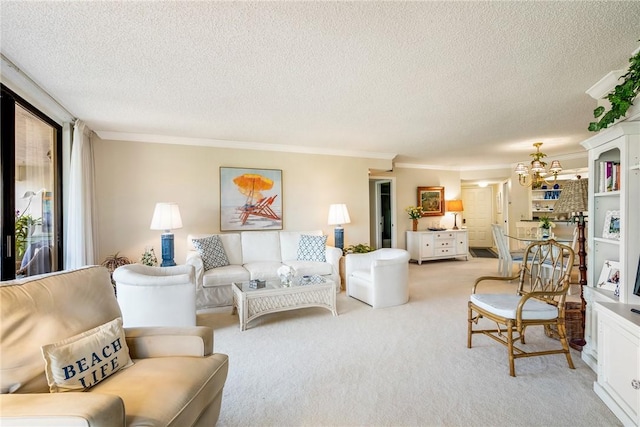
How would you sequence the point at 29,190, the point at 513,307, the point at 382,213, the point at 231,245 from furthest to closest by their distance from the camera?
the point at 382,213, the point at 231,245, the point at 29,190, the point at 513,307

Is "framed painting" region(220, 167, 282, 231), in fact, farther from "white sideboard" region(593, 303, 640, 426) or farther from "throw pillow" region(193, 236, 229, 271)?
"white sideboard" region(593, 303, 640, 426)

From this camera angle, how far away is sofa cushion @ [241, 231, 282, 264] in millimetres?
4645

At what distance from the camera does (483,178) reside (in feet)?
25.3

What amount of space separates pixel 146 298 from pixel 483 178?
765 cm

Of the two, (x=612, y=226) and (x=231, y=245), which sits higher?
(x=612, y=226)

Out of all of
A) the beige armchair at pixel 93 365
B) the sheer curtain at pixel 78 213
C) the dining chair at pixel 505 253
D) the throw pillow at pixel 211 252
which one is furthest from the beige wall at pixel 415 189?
the beige armchair at pixel 93 365

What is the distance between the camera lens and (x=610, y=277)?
2.44 meters

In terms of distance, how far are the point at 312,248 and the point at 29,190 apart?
3261 mm

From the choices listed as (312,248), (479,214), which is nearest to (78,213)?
Answer: (312,248)

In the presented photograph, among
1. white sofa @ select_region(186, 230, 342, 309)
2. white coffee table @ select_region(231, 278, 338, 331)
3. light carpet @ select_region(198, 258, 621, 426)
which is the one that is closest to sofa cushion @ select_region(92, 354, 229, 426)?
light carpet @ select_region(198, 258, 621, 426)

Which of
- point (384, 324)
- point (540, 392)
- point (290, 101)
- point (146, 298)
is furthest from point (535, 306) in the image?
point (146, 298)

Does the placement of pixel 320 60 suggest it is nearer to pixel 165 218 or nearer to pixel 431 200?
pixel 165 218

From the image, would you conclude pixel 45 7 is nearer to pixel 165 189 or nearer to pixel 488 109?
pixel 165 189

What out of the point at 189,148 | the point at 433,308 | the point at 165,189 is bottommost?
the point at 433,308
